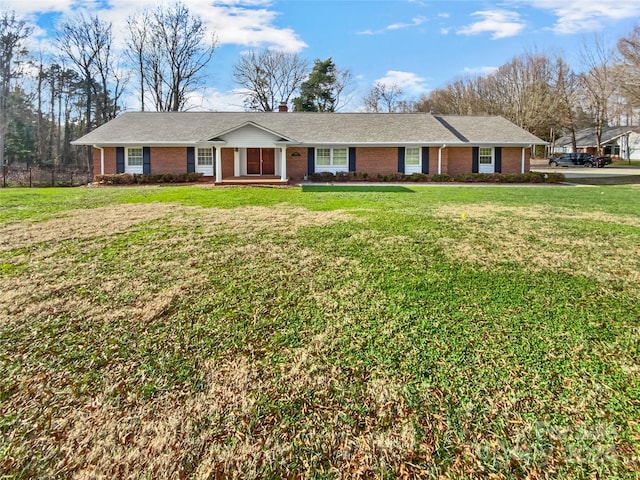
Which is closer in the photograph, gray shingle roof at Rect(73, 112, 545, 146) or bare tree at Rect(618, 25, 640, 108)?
gray shingle roof at Rect(73, 112, 545, 146)

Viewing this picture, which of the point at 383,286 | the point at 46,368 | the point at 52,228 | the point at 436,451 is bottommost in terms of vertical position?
the point at 436,451

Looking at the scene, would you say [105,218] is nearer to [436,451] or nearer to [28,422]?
[28,422]

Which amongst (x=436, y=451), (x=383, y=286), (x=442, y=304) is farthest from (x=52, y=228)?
(x=436, y=451)

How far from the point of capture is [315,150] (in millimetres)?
23062

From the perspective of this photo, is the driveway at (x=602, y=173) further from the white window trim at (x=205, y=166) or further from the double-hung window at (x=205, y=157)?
the double-hung window at (x=205, y=157)

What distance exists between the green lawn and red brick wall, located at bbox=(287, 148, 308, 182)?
17.0m

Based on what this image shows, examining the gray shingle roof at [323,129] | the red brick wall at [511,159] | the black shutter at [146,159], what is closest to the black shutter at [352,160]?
the gray shingle roof at [323,129]

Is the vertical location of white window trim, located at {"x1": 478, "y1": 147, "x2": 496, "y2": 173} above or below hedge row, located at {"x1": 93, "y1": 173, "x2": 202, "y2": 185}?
above

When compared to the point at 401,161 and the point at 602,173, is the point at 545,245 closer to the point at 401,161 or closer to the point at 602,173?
the point at 401,161

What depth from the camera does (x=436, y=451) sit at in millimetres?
2486

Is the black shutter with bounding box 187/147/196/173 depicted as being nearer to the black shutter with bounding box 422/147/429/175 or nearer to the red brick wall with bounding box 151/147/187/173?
the red brick wall with bounding box 151/147/187/173

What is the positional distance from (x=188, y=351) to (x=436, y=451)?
6.91 feet

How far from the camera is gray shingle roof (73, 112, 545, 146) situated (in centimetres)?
2252

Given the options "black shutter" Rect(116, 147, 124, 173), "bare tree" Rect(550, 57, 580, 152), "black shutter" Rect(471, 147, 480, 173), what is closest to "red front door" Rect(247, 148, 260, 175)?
"black shutter" Rect(116, 147, 124, 173)
